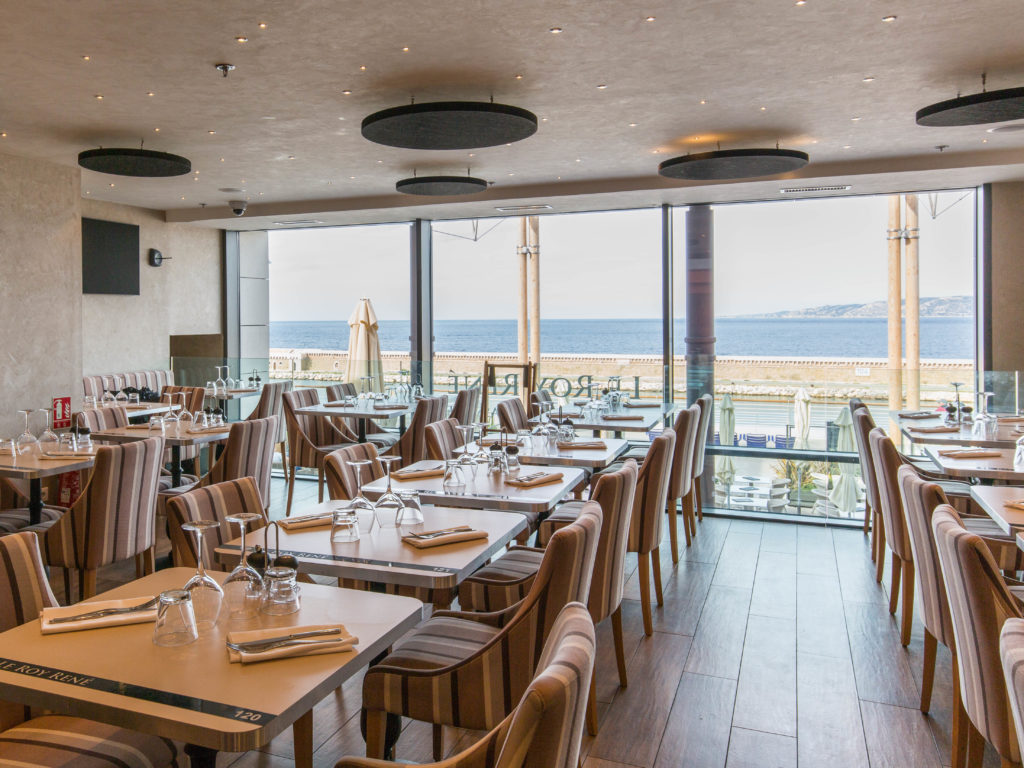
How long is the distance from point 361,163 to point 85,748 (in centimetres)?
651

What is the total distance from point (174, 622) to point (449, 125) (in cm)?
405

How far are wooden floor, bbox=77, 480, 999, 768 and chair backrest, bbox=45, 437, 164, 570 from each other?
1.29m

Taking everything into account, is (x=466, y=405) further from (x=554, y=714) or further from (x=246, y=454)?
(x=554, y=714)

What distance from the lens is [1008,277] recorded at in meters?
7.86

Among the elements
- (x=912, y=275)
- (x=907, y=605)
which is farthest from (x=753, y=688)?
(x=912, y=275)

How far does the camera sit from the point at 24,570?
238 cm

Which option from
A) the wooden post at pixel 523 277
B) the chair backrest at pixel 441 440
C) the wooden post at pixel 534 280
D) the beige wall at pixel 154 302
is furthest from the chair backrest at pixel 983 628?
the beige wall at pixel 154 302

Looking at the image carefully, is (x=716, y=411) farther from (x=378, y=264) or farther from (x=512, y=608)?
(x=378, y=264)

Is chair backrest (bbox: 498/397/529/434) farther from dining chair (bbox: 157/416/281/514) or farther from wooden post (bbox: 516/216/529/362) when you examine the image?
wooden post (bbox: 516/216/529/362)

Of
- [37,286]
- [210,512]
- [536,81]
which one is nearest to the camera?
[210,512]

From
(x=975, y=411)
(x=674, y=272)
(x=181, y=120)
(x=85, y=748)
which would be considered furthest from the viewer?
(x=674, y=272)

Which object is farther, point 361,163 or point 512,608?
point 361,163

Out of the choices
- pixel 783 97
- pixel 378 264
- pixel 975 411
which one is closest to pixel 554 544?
pixel 783 97

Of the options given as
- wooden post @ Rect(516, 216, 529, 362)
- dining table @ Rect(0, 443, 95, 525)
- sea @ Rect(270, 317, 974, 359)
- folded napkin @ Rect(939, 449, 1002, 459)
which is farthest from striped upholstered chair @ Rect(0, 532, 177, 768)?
sea @ Rect(270, 317, 974, 359)
